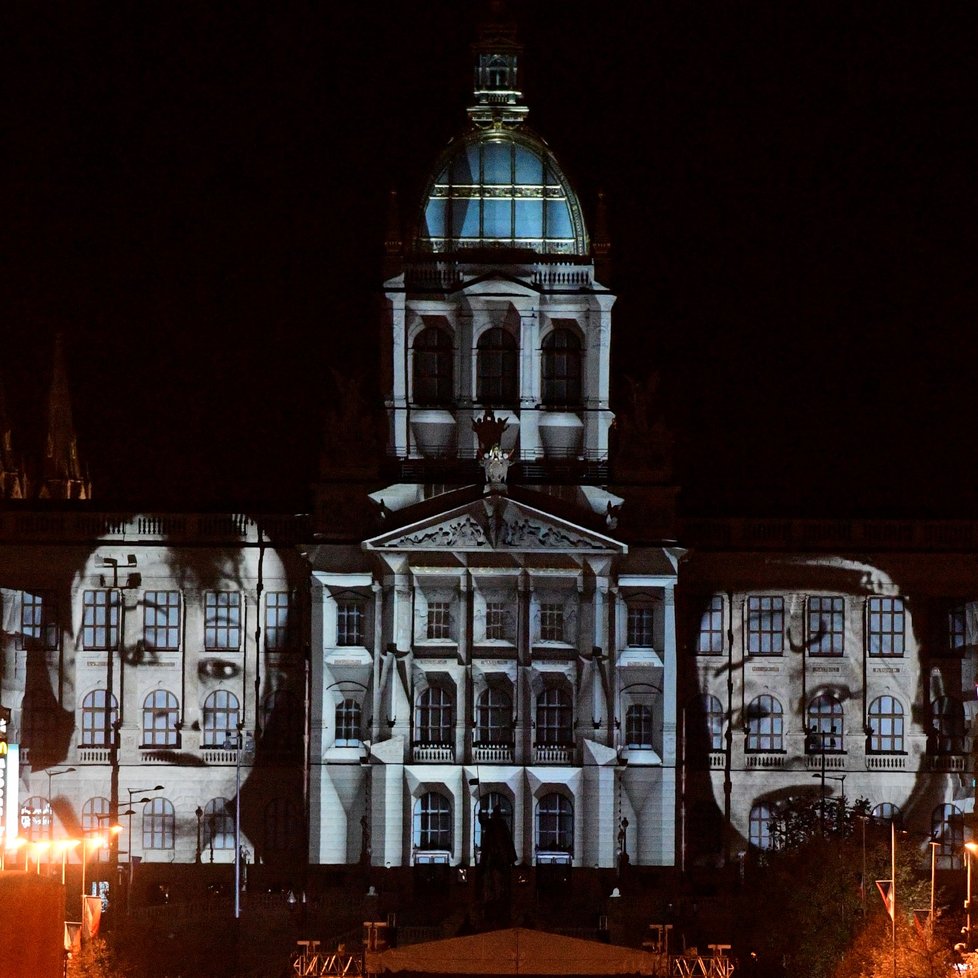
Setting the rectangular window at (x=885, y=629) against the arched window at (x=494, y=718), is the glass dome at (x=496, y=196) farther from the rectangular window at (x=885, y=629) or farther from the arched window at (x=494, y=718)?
the rectangular window at (x=885, y=629)

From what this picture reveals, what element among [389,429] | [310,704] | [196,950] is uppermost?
[389,429]

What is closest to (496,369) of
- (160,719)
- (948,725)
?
(160,719)

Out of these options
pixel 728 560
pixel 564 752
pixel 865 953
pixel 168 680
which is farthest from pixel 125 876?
pixel 865 953

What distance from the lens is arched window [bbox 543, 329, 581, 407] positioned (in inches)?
5418

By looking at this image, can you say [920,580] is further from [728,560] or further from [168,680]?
[168,680]

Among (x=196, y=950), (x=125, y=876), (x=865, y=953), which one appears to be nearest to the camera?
(x=865, y=953)

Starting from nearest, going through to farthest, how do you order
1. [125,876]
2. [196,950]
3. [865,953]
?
[865,953]
[196,950]
[125,876]

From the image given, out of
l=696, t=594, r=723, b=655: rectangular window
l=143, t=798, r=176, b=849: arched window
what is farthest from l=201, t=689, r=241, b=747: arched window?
l=696, t=594, r=723, b=655: rectangular window

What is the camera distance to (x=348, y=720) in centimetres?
13338

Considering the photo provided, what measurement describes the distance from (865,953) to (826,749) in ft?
123

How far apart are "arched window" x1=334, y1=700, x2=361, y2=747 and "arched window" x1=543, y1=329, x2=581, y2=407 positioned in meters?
14.8

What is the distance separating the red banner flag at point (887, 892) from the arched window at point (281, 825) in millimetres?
34201

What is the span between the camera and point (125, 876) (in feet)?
429

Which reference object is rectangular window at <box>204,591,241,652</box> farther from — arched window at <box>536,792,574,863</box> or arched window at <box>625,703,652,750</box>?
arched window at <box>625,703,652,750</box>
